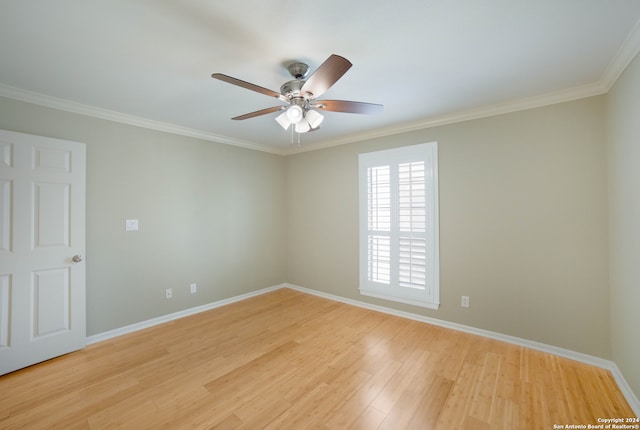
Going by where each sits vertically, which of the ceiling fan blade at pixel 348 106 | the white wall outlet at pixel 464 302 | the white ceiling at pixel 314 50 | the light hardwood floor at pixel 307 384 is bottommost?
the light hardwood floor at pixel 307 384

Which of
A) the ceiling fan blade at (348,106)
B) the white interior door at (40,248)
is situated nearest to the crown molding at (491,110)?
the ceiling fan blade at (348,106)

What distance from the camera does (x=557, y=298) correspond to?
2.57 m

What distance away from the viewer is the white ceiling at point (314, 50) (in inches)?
59.2

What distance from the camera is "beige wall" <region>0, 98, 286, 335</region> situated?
113 inches

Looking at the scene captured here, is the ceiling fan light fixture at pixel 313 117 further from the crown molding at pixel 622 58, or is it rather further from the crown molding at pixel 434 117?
the crown molding at pixel 622 58

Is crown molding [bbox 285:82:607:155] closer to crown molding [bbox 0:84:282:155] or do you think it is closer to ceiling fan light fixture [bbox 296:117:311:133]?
ceiling fan light fixture [bbox 296:117:311:133]

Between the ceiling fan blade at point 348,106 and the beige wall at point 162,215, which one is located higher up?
the ceiling fan blade at point 348,106

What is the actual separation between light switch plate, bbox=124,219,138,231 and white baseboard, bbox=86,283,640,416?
1.14m

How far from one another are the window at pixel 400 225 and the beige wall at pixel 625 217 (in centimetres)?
145

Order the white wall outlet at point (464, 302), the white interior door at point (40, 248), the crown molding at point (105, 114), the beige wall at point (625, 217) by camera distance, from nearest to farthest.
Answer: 1. the beige wall at point (625, 217)
2. the white interior door at point (40, 248)
3. the crown molding at point (105, 114)
4. the white wall outlet at point (464, 302)

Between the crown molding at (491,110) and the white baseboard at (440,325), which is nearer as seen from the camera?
the white baseboard at (440,325)

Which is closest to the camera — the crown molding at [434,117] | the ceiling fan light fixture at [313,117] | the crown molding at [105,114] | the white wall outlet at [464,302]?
the crown molding at [434,117]

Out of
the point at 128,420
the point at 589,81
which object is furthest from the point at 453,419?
the point at 589,81

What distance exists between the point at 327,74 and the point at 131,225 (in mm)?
2936
